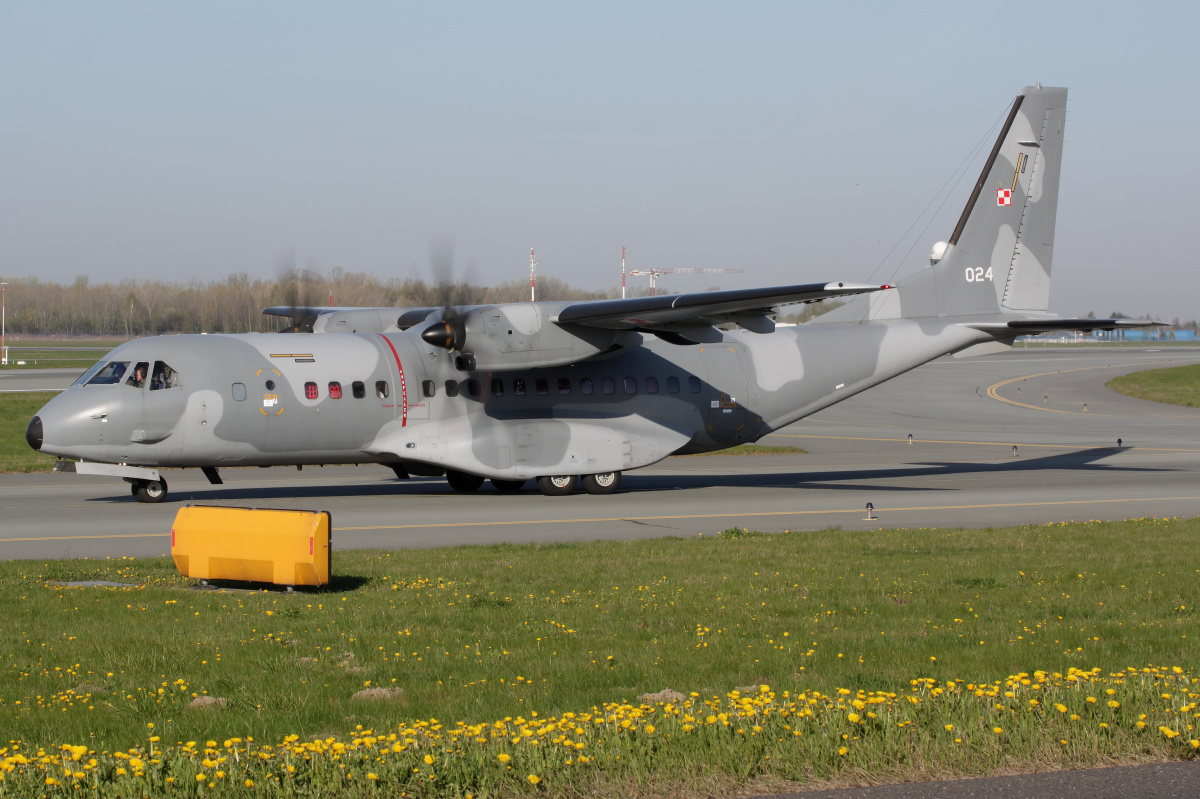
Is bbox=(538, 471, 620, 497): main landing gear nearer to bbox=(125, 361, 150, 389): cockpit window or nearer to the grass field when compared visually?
bbox=(125, 361, 150, 389): cockpit window

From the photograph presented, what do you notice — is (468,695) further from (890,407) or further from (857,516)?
(890,407)

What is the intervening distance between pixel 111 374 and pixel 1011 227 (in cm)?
2197

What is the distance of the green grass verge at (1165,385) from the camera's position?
55.3m

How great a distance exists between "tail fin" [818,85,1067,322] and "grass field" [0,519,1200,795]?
13523mm

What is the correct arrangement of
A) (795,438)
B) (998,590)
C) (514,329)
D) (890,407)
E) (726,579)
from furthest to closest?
(890,407) < (795,438) < (514,329) < (726,579) < (998,590)

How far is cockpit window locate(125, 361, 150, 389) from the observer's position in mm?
21984

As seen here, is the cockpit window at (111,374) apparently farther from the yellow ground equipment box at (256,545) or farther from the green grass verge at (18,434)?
the yellow ground equipment box at (256,545)

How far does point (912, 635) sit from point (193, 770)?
6.87m

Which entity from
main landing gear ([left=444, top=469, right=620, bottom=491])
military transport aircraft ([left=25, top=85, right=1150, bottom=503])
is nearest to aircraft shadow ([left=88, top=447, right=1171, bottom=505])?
main landing gear ([left=444, top=469, right=620, bottom=491])

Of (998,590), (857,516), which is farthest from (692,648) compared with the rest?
(857,516)

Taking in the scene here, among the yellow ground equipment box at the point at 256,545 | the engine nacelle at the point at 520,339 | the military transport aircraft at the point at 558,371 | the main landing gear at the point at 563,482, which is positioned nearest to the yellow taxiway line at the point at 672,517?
the military transport aircraft at the point at 558,371

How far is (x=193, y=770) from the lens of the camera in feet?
20.8

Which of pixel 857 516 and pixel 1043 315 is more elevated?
A: pixel 1043 315

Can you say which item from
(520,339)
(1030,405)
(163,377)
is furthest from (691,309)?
(1030,405)
